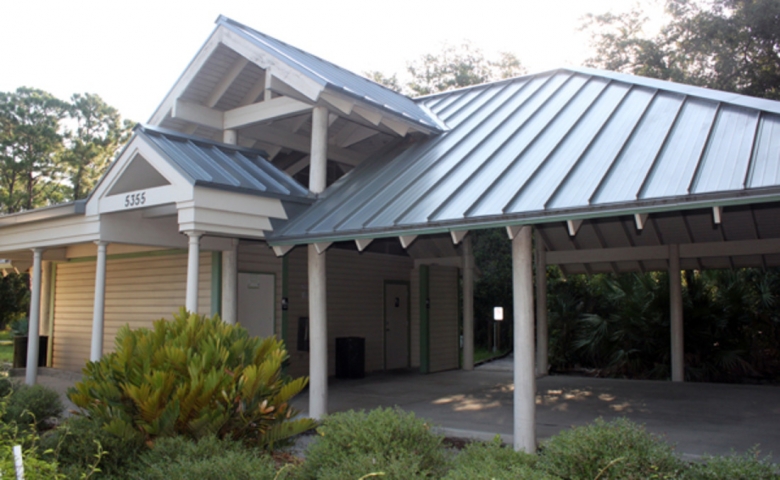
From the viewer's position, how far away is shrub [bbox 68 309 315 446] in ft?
20.3

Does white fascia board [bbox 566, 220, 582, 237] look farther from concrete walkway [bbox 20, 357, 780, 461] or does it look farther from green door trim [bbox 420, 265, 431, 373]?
green door trim [bbox 420, 265, 431, 373]

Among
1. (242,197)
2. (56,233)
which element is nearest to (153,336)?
(242,197)

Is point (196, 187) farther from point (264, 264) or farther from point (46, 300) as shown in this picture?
point (46, 300)

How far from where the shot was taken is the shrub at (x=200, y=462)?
4988mm

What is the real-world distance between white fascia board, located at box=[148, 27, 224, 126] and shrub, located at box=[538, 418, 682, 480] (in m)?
9.29

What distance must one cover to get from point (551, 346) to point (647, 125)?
976 centimetres

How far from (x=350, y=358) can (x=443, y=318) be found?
12.3ft

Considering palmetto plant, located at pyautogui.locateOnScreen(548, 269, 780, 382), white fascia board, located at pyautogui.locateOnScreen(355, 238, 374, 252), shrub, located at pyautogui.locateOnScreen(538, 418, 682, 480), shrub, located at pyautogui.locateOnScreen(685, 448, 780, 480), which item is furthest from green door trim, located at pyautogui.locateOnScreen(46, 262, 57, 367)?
shrub, located at pyautogui.locateOnScreen(685, 448, 780, 480)

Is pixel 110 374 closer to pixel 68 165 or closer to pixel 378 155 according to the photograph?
pixel 378 155

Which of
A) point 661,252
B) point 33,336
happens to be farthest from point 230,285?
point 661,252

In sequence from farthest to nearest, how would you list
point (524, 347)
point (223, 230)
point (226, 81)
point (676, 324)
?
point (676, 324)
point (226, 81)
point (223, 230)
point (524, 347)

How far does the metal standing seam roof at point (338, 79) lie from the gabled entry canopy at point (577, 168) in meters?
0.61

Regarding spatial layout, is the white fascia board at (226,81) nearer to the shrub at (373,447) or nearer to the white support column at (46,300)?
the white support column at (46,300)

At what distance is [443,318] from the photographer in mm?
16594
